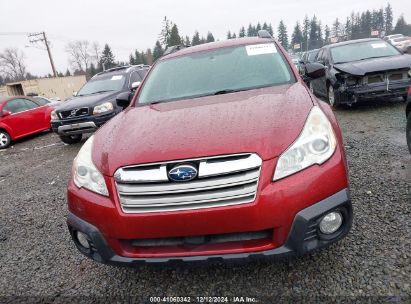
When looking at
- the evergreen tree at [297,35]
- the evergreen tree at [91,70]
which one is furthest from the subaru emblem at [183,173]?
the evergreen tree at [297,35]

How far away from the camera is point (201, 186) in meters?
1.76

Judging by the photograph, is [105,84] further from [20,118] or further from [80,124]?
[20,118]

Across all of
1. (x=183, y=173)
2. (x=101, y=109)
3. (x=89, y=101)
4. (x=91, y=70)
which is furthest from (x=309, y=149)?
(x=91, y=70)

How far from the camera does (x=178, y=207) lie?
70.6 inches

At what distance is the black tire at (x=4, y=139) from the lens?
A: 358 inches

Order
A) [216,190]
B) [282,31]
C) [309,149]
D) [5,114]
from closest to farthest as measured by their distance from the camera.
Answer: [216,190]
[309,149]
[5,114]
[282,31]

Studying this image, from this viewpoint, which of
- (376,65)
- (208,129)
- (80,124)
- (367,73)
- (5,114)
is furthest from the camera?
(5,114)

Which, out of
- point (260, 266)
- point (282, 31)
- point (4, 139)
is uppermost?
point (282, 31)

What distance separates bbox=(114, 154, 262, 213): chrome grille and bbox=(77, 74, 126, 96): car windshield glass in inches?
253

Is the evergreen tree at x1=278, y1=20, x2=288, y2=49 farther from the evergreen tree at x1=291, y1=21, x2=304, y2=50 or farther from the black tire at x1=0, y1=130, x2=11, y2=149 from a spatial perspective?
the black tire at x1=0, y1=130, x2=11, y2=149

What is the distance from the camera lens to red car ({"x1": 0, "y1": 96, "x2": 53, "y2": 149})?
9.13 metres

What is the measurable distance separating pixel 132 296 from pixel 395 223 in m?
2.05

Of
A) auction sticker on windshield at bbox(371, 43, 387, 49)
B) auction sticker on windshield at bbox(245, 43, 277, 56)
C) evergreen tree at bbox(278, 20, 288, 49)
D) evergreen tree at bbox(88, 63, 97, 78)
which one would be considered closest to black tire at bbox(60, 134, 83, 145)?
auction sticker on windshield at bbox(245, 43, 277, 56)

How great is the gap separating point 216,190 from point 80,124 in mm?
5899
